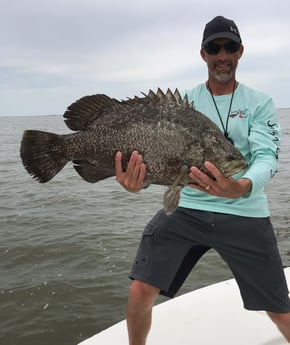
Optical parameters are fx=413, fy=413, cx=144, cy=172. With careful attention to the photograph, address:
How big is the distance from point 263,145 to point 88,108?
50.4 inches

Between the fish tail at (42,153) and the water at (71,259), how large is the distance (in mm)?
3669

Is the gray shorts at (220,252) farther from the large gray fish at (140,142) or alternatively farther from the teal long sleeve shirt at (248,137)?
the large gray fish at (140,142)

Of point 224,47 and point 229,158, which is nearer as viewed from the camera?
point 229,158

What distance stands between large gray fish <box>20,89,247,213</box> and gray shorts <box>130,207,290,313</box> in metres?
0.52

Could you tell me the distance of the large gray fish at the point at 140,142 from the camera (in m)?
2.72

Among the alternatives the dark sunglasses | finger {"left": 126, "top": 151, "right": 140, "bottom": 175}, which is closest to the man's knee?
finger {"left": 126, "top": 151, "right": 140, "bottom": 175}

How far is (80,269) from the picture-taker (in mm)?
7789

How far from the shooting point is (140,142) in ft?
8.95

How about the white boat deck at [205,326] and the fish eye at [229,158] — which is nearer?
the fish eye at [229,158]

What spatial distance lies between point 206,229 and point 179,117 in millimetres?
974

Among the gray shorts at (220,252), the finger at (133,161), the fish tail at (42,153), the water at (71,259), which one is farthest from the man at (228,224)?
the water at (71,259)

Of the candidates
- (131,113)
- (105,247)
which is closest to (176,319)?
(131,113)

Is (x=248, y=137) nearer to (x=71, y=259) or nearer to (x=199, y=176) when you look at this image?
(x=199, y=176)

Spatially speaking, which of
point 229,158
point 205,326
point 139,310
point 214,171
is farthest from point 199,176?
point 205,326
